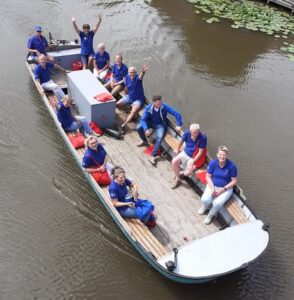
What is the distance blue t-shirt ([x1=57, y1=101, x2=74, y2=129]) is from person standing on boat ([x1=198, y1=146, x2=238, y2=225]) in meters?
3.86

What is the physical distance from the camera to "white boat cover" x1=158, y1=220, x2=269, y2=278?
5902 millimetres

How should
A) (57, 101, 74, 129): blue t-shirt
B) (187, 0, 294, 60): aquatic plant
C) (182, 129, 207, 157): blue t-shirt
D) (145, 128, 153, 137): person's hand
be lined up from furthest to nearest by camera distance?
(187, 0, 294, 60): aquatic plant
(145, 128, 153, 137): person's hand
(57, 101, 74, 129): blue t-shirt
(182, 129, 207, 157): blue t-shirt

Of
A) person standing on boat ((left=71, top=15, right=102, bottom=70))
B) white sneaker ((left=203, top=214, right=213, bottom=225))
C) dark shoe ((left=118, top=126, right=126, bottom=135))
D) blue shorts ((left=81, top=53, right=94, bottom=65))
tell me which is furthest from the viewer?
blue shorts ((left=81, top=53, right=94, bottom=65))

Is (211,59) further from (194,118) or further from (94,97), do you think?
(94,97)

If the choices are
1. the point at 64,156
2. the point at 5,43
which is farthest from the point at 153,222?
the point at 5,43

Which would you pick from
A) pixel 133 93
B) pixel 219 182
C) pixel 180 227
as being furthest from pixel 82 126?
pixel 219 182

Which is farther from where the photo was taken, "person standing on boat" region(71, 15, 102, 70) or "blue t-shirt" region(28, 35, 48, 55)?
"blue t-shirt" region(28, 35, 48, 55)

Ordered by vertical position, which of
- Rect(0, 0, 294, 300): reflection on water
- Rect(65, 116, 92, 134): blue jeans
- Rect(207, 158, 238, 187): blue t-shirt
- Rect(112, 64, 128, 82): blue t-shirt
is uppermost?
Rect(112, 64, 128, 82): blue t-shirt

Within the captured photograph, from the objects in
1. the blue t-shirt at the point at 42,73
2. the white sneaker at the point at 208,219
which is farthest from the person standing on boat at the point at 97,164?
the blue t-shirt at the point at 42,73

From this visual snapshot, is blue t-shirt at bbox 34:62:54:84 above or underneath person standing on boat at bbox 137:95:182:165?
above

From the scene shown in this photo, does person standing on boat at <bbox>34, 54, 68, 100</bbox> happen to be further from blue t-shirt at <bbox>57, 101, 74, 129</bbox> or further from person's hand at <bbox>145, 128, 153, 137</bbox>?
person's hand at <bbox>145, 128, 153, 137</bbox>

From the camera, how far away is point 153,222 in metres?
7.27

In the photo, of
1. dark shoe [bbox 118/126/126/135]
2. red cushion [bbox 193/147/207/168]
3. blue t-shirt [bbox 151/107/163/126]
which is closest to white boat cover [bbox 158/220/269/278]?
red cushion [bbox 193/147/207/168]

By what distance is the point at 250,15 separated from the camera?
19.2m
